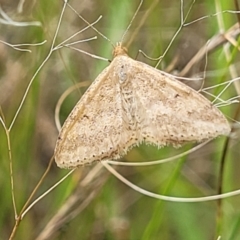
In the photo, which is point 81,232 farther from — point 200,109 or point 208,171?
point 200,109

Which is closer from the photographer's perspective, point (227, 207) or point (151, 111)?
point (151, 111)

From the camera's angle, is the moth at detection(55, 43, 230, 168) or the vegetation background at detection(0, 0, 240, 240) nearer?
the moth at detection(55, 43, 230, 168)

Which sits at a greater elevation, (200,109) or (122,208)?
(200,109)

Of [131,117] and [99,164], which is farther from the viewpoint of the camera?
[99,164]

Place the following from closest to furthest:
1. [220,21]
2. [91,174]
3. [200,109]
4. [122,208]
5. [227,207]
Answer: [200,109] → [220,21] → [91,174] → [227,207] → [122,208]

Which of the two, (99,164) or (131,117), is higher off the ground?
(131,117)

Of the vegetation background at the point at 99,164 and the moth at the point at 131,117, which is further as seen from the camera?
the vegetation background at the point at 99,164

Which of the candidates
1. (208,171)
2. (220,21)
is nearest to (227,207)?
(208,171)

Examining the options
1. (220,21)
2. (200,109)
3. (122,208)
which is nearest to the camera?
(200,109)
